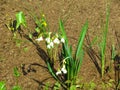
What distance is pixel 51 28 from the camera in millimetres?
3693

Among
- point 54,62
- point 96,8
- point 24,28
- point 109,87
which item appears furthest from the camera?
point 96,8

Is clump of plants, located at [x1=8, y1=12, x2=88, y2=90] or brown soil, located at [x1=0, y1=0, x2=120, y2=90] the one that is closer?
clump of plants, located at [x1=8, y1=12, x2=88, y2=90]

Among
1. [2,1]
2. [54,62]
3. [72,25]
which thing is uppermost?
[2,1]

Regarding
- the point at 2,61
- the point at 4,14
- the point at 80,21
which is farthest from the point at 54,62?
the point at 4,14

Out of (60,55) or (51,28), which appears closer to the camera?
(60,55)

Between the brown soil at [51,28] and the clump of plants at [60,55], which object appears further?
the brown soil at [51,28]

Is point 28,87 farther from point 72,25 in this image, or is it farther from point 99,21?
point 99,21

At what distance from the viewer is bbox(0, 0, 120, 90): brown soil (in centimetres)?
315

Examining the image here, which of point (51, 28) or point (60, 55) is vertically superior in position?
point (51, 28)

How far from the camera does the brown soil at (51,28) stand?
3.15 metres

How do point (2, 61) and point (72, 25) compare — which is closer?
point (2, 61)

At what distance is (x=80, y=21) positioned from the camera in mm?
3832

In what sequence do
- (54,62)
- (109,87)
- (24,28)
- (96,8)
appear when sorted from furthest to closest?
1. (96,8)
2. (24,28)
3. (54,62)
4. (109,87)

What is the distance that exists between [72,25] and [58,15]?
0.24 meters
